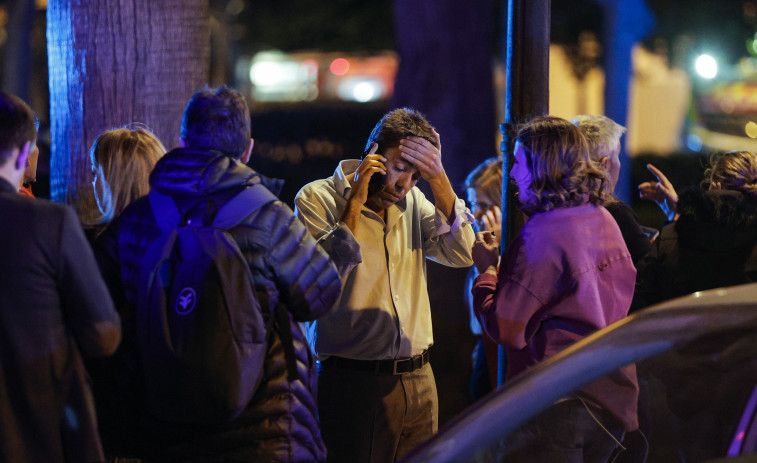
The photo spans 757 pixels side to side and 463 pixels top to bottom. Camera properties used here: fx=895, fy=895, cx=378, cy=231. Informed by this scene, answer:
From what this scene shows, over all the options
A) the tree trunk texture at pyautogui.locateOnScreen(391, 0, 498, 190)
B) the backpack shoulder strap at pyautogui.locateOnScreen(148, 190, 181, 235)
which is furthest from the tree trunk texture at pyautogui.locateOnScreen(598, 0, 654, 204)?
the backpack shoulder strap at pyautogui.locateOnScreen(148, 190, 181, 235)

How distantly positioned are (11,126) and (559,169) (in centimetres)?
186

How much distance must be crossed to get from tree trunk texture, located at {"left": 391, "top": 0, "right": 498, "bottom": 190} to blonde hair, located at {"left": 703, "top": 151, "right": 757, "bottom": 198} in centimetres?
557

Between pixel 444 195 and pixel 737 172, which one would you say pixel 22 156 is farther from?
pixel 737 172

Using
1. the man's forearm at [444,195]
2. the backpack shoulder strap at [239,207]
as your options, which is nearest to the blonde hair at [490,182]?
the man's forearm at [444,195]

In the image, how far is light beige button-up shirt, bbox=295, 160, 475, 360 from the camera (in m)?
3.59

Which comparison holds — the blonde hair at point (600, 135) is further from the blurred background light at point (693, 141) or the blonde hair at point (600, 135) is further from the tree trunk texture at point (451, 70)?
the blurred background light at point (693, 141)

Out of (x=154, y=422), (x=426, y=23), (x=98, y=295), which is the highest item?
(x=426, y=23)

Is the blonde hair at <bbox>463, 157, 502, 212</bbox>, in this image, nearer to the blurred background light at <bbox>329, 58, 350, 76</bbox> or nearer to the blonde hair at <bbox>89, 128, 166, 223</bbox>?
the blonde hair at <bbox>89, 128, 166, 223</bbox>

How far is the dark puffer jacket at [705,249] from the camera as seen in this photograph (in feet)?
13.3

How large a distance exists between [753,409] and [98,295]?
1.91 meters

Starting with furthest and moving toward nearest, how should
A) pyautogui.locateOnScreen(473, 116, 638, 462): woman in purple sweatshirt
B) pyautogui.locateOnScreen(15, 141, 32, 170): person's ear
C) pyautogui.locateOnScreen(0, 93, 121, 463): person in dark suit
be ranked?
pyautogui.locateOnScreen(473, 116, 638, 462): woman in purple sweatshirt
pyautogui.locateOnScreen(15, 141, 32, 170): person's ear
pyautogui.locateOnScreen(0, 93, 121, 463): person in dark suit

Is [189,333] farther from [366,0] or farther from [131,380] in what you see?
[366,0]

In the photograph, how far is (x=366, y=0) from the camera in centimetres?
1691

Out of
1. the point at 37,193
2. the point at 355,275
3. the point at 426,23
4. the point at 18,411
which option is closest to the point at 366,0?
the point at 426,23
